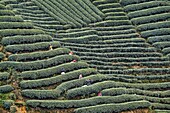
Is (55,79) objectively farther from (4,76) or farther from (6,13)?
(6,13)

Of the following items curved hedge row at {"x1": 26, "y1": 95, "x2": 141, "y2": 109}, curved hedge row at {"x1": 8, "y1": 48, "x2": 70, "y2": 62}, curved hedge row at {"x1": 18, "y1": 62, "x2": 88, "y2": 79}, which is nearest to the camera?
curved hedge row at {"x1": 26, "y1": 95, "x2": 141, "y2": 109}

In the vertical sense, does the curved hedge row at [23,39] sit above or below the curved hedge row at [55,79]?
above

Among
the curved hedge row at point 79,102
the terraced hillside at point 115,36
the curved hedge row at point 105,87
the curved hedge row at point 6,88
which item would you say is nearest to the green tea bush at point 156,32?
the terraced hillside at point 115,36

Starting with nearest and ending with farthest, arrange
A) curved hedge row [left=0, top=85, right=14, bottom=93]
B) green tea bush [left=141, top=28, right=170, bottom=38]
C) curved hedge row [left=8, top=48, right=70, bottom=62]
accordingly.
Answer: curved hedge row [left=0, top=85, right=14, bottom=93] < curved hedge row [left=8, top=48, right=70, bottom=62] < green tea bush [left=141, top=28, right=170, bottom=38]

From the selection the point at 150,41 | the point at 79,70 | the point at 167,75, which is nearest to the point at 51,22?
the point at 79,70

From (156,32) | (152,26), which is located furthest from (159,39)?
(152,26)

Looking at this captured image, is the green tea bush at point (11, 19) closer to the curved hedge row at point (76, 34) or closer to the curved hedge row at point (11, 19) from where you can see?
the curved hedge row at point (11, 19)

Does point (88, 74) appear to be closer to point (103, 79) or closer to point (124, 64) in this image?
point (103, 79)

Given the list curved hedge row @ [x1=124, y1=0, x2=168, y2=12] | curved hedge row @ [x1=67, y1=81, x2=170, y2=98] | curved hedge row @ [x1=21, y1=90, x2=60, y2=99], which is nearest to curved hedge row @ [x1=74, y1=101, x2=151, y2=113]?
curved hedge row @ [x1=67, y1=81, x2=170, y2=98]

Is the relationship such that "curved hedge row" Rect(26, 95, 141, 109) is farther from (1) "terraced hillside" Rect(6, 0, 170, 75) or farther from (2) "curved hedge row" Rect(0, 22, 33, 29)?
(2) "curved hedge row" Rect(0, 22, 33, 29)
